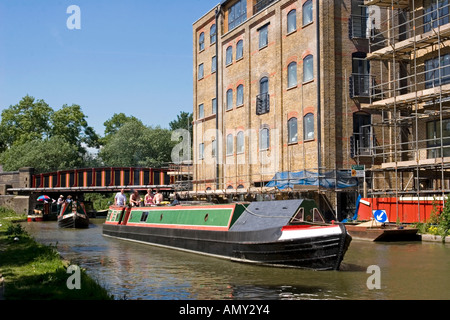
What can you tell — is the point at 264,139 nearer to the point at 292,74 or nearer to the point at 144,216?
the point at 292,74

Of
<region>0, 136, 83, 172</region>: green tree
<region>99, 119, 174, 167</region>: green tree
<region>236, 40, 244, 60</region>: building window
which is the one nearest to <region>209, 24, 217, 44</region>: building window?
<region>236, 40, 244, 60</region>: building window

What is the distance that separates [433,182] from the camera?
27.9m

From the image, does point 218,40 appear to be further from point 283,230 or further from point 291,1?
point 283,230

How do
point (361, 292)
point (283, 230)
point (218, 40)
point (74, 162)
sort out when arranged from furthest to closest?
1. point (74, 162)
2. point (218, 40)
3. point (283, 230)
4. point (361, 292)

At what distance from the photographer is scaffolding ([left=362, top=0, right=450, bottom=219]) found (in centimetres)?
2527

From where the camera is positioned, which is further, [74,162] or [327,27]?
[74,162]

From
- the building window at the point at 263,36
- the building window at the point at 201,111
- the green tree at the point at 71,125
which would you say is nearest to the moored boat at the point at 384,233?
the building window at the point at 263,36

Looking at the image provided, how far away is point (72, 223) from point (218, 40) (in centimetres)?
1655

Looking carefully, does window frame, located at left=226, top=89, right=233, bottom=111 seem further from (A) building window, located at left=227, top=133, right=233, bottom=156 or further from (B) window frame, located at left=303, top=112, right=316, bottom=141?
(B) window frame, located at left=303, top=112, right=316, bottom=141

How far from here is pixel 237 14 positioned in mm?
38281

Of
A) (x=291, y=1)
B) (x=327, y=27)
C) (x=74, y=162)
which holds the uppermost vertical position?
(x=291, y=1)

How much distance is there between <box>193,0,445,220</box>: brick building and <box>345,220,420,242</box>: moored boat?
13.2 feet
